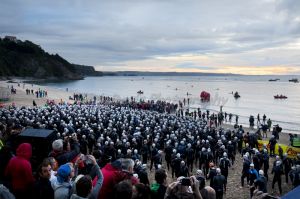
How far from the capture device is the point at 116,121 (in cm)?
2481

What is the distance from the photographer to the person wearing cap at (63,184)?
16.5 ft

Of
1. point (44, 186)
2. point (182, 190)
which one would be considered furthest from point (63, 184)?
point (182, 190)

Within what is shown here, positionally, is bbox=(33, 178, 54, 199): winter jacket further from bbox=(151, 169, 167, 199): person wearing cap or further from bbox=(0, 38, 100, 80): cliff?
bbox=(0, 38, 100, 80): cliff

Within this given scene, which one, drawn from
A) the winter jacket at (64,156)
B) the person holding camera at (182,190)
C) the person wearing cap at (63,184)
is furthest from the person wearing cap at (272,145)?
the person wearing cap at (63,184)

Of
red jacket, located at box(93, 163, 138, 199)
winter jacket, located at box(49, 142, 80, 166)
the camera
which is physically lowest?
winter jacket, located at box(49, 142, 80, 166)

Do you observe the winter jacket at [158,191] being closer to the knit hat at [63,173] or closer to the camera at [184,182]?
the camera at [184,182]

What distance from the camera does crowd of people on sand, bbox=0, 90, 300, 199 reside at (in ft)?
16.4

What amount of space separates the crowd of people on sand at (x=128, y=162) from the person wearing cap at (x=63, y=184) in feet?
0.05

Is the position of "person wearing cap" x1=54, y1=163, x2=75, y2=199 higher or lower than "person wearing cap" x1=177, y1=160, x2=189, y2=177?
higher

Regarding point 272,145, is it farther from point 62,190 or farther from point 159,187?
point 62,190

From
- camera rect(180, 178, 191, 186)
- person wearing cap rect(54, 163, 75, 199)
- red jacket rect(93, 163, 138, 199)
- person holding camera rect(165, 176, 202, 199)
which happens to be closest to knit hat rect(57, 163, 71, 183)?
person wearing cap rect(54, 163, 75, 199)

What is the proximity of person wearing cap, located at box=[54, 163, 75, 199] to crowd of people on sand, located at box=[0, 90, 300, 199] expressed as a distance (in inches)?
0.6

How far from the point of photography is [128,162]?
5.36m

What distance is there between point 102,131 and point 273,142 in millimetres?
10668
